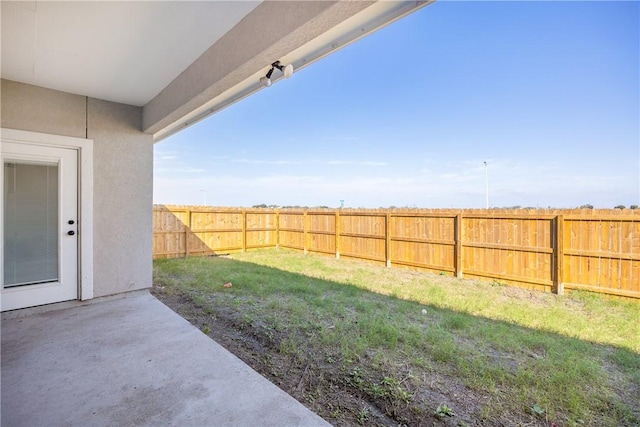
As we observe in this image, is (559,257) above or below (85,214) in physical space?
below

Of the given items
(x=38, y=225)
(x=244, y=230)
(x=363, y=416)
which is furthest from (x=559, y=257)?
(x=244, y=230)

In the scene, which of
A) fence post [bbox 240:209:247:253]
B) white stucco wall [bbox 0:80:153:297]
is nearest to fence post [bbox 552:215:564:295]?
white stucco wall [bbox 0:80:153:297]

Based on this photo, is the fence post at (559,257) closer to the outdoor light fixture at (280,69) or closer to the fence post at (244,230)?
the outdoor light fixture at (280,69)

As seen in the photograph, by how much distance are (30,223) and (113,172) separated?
1.05m

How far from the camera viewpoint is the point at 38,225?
134 inches

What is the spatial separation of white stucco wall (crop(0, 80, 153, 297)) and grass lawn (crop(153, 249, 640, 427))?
84 cm

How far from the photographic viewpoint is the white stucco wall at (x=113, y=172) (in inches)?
134

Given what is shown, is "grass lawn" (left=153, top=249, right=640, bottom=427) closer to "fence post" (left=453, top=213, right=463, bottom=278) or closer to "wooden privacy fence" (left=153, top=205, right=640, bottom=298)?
"wooden privacy fence" (left=153, top=205, right=640, bottom=298)

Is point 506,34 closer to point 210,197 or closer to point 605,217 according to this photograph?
point 605,217

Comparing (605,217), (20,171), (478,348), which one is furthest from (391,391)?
(605,217)

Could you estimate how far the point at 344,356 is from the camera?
260cm

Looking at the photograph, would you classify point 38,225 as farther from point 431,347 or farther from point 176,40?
point 431,347

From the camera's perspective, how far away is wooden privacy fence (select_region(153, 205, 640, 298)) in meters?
4.58

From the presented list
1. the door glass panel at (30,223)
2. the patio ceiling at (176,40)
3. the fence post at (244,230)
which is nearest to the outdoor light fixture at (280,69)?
the patio ceiling at (176,40)
